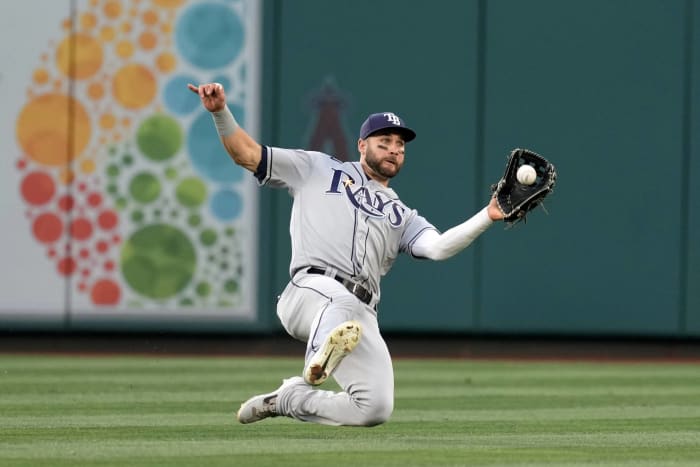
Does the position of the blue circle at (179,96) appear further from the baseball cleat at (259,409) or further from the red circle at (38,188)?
the baseball cleat at (259,409)

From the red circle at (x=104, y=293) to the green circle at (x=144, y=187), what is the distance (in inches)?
35.2

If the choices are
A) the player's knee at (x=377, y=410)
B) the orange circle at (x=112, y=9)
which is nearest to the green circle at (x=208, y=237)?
the orange circle at (x=112, y=9)

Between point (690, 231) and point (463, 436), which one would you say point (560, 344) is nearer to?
point (690, 231)

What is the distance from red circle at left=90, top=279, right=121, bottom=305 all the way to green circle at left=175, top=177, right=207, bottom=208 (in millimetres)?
1095

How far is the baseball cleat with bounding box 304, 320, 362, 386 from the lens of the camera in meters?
7.06

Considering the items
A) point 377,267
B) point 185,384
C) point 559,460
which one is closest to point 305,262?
point 377,267

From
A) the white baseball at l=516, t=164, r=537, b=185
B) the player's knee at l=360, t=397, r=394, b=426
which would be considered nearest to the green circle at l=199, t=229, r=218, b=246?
the player's knee at l=360, t=397, r=394, b=426

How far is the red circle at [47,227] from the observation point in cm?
1588

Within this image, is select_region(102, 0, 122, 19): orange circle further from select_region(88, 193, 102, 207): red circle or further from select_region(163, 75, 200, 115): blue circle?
select_region(88, 193, 102, 207): red circle

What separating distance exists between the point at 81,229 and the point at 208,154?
4.87ft

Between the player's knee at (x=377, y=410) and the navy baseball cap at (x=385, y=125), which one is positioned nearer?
the player's knee at (x=377, y=410)

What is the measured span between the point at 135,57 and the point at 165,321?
270cm

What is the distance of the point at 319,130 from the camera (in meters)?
16.1

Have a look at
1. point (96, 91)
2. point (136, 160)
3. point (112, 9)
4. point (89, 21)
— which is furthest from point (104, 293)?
point (112, 9)
